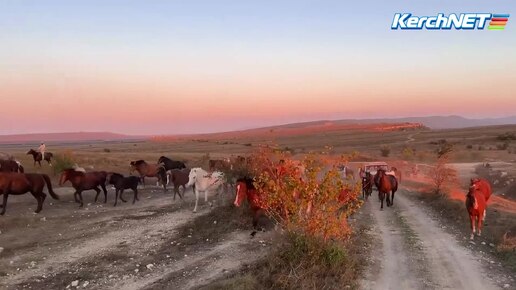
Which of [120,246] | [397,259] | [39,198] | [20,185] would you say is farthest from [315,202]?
[20,185]

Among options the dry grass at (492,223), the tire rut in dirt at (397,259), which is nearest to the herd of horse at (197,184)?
the dry grass at (492,223)

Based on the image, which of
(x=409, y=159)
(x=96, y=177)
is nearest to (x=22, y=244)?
(x=96, y=177)

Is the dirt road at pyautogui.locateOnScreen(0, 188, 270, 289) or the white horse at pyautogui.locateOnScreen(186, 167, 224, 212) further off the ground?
the white horse at pyautogui.locateOnScreen(186, 167, 224, 212)

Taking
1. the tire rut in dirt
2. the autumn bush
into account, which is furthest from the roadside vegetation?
the tire rut in dirt

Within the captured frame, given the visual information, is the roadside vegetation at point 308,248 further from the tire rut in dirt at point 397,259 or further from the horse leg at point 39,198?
the horse leg at point 39,198

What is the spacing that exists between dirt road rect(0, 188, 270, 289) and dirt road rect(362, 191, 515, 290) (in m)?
3.44

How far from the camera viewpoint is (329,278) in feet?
30.1

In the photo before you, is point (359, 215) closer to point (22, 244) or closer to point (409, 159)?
point (22, 244)

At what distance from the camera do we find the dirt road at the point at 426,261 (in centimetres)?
935

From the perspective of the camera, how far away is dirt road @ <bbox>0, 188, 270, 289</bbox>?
34.6 ft

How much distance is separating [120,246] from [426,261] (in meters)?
9.09

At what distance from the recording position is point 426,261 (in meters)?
Answer: 10.9

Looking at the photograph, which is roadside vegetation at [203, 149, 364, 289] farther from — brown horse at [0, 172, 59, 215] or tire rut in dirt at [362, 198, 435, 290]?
brown horse at [0, 172, 59, 215]

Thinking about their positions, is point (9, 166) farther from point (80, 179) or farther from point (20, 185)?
point (20, 185)
